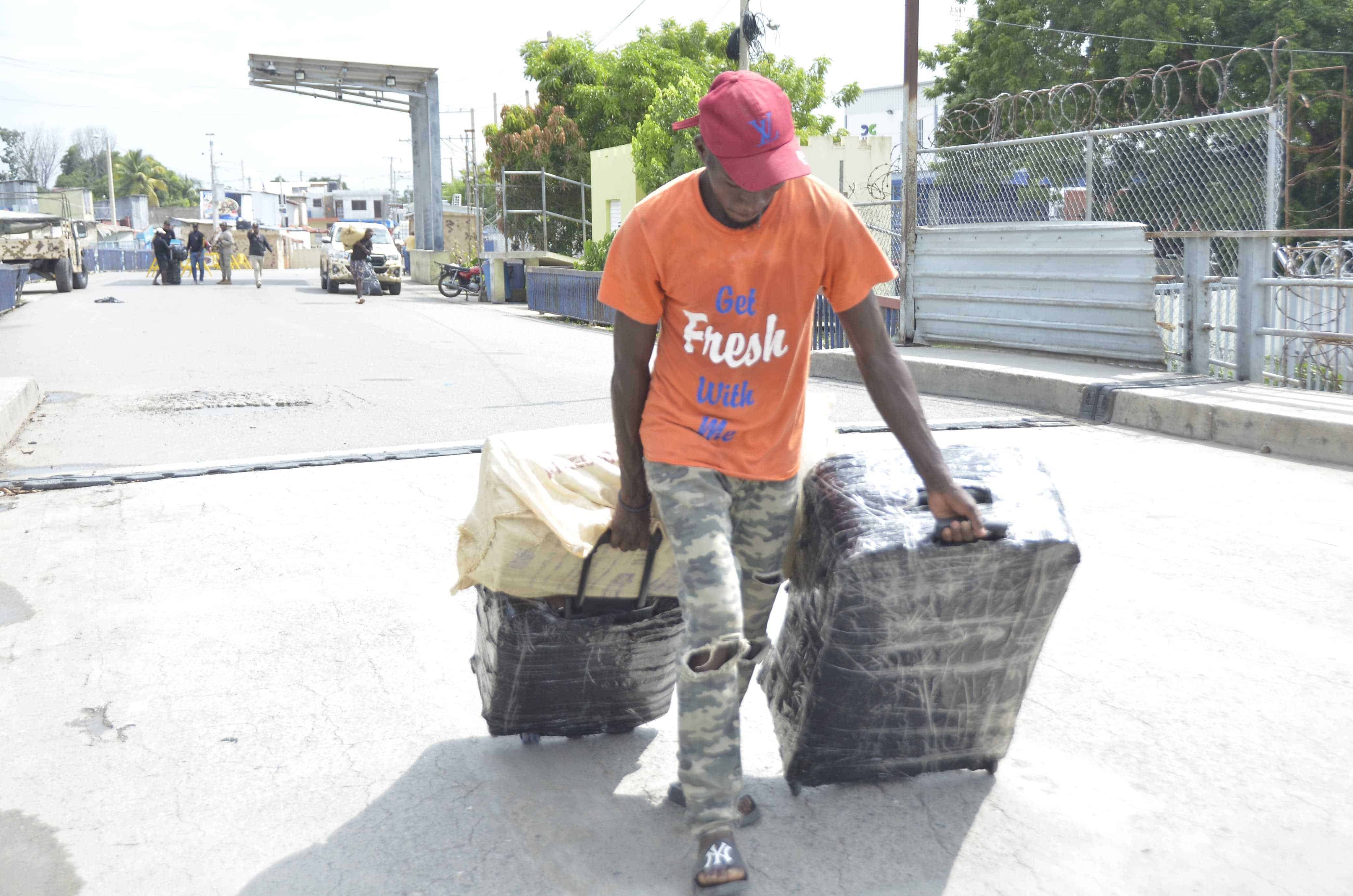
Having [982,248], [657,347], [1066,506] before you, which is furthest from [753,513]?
[982,248]

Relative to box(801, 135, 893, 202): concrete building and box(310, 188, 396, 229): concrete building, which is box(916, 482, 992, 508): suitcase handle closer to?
box(801, 135, 893, 202): concrete building

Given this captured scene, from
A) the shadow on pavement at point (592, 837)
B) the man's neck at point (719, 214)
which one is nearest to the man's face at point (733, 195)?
the man's neck at point (719, 214)

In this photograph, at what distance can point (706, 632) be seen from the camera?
8.52ft

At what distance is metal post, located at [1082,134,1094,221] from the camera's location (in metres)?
11.2

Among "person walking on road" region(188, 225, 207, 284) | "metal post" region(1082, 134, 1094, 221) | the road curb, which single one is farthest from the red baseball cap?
"person walking on road" region(188, 225, 207, 284)

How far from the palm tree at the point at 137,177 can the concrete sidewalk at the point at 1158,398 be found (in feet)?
367

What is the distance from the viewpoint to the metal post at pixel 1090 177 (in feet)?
36.8

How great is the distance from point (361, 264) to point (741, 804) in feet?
83.1

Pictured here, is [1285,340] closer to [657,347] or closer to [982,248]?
[982,248]

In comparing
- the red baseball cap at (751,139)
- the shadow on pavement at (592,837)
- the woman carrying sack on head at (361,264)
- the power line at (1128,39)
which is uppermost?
the power line at (1128,39)

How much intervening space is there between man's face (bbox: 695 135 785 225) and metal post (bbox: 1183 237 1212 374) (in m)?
7.93

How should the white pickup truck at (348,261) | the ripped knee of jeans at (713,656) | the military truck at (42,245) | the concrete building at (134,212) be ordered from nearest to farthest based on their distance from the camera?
1. the ripped knee of jeans at (713,656)
2. the military truck at (42,245)
3. the white pickup truck at (348,261)
4. the concrete building at (134,212)

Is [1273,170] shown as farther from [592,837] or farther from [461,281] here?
[461,281]

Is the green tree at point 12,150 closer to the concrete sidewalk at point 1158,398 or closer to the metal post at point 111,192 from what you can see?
the metal post at point 111,192
